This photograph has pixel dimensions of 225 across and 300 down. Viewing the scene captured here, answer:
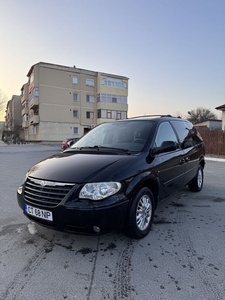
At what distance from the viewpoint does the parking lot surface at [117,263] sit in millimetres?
2086

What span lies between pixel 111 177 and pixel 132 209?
54 centimetres

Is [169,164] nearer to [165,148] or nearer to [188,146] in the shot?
[165,148]

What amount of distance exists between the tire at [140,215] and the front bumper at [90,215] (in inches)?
7.7

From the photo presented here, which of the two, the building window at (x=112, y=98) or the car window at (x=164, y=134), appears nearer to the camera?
the car window at (x=164, y=134)

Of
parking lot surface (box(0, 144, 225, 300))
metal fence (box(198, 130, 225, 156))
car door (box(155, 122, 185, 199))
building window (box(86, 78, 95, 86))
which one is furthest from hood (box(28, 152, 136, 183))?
building window (box(86, 78, 95, 86))

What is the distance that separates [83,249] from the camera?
111 inches

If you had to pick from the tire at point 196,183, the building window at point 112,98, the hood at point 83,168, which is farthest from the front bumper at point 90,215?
the building window at point 112,98

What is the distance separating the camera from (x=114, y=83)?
40.1 metres

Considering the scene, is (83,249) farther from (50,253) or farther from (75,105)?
(75,105)

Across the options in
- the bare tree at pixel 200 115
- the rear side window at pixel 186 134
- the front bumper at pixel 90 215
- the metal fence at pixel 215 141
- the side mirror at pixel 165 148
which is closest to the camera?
the front bumper at pixel 90 215

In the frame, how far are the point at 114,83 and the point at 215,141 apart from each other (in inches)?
1132

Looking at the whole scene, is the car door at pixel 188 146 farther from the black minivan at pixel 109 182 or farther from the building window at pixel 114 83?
the building window at pixel 114 83

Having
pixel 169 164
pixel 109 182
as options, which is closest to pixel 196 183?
pixel 169 164

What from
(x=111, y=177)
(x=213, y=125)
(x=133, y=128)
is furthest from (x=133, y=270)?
(x=213, y=125)
